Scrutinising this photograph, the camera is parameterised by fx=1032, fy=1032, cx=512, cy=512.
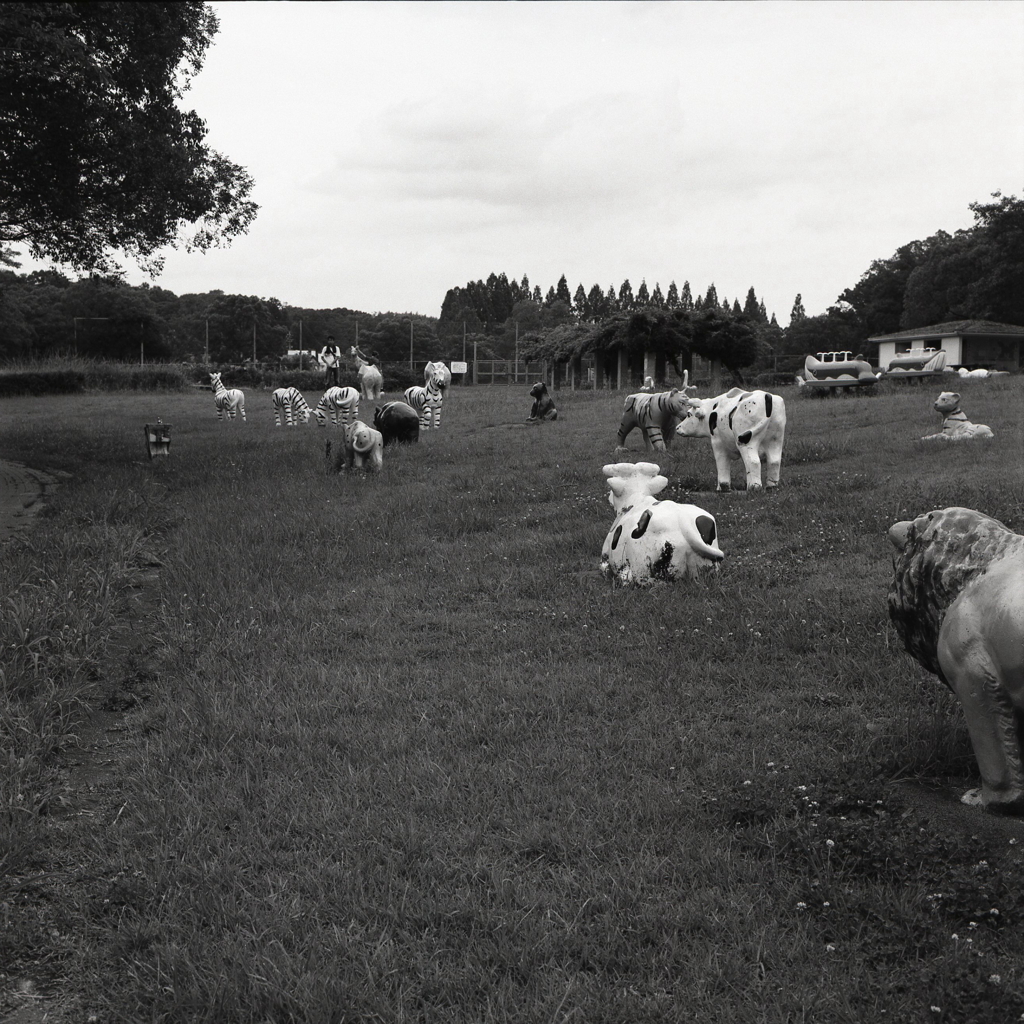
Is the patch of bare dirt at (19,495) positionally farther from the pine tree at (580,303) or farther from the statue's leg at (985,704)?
the pine tree at (580,303)

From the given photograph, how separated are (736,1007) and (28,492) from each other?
13418mm

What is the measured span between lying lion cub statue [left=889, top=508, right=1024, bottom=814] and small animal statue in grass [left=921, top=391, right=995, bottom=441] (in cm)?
1126

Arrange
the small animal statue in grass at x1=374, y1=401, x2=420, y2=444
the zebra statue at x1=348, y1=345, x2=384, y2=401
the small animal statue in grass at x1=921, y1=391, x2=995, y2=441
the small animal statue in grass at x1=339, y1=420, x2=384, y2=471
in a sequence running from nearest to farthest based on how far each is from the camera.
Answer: the small animal statue in grass at x1=921, y1=391, x2=995, y2=441
the small animal statue in grass at x1=339, y1=420, x2=384, y2=471
the small animal statue in grass at x1=374, y1=401, x2=420, y2=444
the zebra statue at x1=348, y1=345, x2=384, y2=401

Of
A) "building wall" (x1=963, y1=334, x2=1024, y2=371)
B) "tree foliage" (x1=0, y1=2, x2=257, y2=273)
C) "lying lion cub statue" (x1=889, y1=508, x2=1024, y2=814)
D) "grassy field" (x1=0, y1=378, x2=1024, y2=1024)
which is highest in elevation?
"tree foliage" (x1=0, y1=2, x2=257, y2=273)

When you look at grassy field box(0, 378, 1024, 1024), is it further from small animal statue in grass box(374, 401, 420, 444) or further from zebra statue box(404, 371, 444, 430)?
zebra statue box(404, 371, 444, 430)

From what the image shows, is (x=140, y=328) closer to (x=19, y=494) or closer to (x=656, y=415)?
(x=19, y=494)

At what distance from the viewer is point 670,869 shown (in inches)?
151

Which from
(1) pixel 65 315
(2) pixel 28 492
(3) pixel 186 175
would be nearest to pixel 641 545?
(2) pixel 28 492

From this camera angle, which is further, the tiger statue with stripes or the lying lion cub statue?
the tiger statue with stripes

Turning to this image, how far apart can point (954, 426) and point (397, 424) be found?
371 inches

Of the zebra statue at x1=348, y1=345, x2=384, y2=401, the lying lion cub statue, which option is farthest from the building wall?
the lying lion cub statue

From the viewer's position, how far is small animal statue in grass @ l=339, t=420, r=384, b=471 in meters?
15.2

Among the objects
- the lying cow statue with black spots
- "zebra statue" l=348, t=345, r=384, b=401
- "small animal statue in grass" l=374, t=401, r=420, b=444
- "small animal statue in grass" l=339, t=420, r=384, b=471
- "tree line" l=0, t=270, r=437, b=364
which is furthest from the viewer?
"tree line" l=0, t=270, r=437, b=364

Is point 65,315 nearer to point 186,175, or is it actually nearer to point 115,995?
point 186,175
